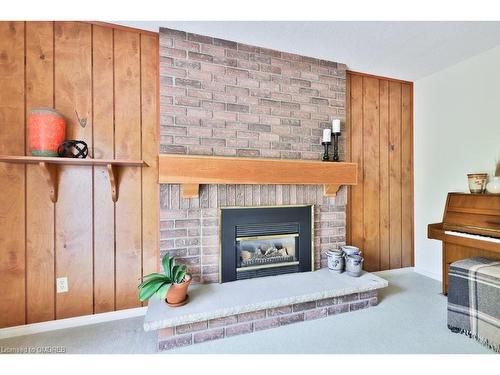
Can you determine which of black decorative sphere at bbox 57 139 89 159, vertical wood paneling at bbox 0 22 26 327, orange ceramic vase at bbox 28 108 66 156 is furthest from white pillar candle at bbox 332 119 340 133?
vertical wood paneling at bbox 0 22 26 327

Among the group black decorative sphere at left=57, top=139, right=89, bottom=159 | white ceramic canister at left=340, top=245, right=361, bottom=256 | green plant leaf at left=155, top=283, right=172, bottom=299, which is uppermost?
black decorative sphere at left=57, top=139, right=89, bottom=159

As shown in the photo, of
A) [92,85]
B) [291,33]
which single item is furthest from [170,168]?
[291,33]

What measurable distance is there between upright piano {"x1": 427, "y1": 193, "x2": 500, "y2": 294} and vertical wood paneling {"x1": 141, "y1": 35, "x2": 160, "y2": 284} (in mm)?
2552

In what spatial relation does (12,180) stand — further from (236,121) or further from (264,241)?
(264,241)

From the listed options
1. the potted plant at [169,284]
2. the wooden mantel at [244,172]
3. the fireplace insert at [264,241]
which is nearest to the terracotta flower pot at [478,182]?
the wooden mantel at [244,172]

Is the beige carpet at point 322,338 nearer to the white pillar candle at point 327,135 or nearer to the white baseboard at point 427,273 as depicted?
the white baseboard at point 427,273

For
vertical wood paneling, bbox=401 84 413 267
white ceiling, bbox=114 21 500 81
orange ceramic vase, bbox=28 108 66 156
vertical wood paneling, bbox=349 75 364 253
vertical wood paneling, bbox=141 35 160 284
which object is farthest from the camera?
vertical wood paneling, bbox=401 84 413 267

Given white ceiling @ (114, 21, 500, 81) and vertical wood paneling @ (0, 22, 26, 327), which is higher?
white ceiling @ (114, 21, 500, 81)

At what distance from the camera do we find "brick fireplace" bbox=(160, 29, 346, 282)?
1.86 m

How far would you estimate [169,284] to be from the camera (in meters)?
1.53

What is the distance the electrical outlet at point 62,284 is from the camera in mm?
1725

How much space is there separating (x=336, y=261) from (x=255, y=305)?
91 centimetres

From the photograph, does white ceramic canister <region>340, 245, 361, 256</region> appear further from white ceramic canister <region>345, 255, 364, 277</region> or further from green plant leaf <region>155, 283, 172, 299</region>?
green plant leaf <region>155, 283, 172, 299</region>

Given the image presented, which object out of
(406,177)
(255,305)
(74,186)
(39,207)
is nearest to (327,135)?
(406,177)
